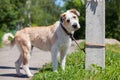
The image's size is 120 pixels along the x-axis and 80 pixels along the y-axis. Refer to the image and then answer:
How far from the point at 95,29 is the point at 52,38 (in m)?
1.06

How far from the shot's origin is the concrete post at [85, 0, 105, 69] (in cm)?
1060

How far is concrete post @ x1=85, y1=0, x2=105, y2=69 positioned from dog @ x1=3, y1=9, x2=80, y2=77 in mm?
346

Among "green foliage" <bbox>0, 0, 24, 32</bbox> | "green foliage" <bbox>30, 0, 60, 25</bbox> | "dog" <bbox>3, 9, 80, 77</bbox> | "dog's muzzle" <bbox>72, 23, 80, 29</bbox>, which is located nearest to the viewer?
"dog's muzzle" <bbox>72, 23, 80, 29</bbox>

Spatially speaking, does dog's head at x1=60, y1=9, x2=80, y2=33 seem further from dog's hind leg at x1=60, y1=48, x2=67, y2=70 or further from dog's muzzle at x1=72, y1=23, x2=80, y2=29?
dog's hind leg at x1=60, y1=48, x2=67, y2=70

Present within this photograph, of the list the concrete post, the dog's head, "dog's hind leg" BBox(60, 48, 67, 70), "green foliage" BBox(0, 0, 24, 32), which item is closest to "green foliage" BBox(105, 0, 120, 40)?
"green foliage" BBox(0, 0, 24, 32)

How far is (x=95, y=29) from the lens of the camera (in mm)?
10602

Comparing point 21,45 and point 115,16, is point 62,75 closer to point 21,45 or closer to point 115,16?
point 21,45

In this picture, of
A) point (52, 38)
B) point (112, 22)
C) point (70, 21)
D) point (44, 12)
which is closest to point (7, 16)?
point (112, 22)

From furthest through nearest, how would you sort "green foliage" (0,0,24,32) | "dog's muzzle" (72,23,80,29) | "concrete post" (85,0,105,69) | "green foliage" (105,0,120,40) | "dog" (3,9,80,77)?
"green foliage" (0,0,24,32)
"green foliage" (105,0,120,40)
"concrete post" (85,0,105,69)
"dog" (3,9,80,77)
"dog's muzzle" (72,23,80,29)

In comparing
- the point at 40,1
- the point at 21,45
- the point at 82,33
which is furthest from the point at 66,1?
the point at 40,1

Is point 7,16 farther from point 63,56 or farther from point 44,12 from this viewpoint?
point 44,12

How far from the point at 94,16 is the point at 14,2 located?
3771cm

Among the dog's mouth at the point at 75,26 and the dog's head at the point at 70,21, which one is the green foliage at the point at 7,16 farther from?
the dog's mouth at the point at 75,26

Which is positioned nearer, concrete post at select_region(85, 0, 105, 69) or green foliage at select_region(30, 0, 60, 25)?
concrete post at select_region(85, 0, 105, 69)
